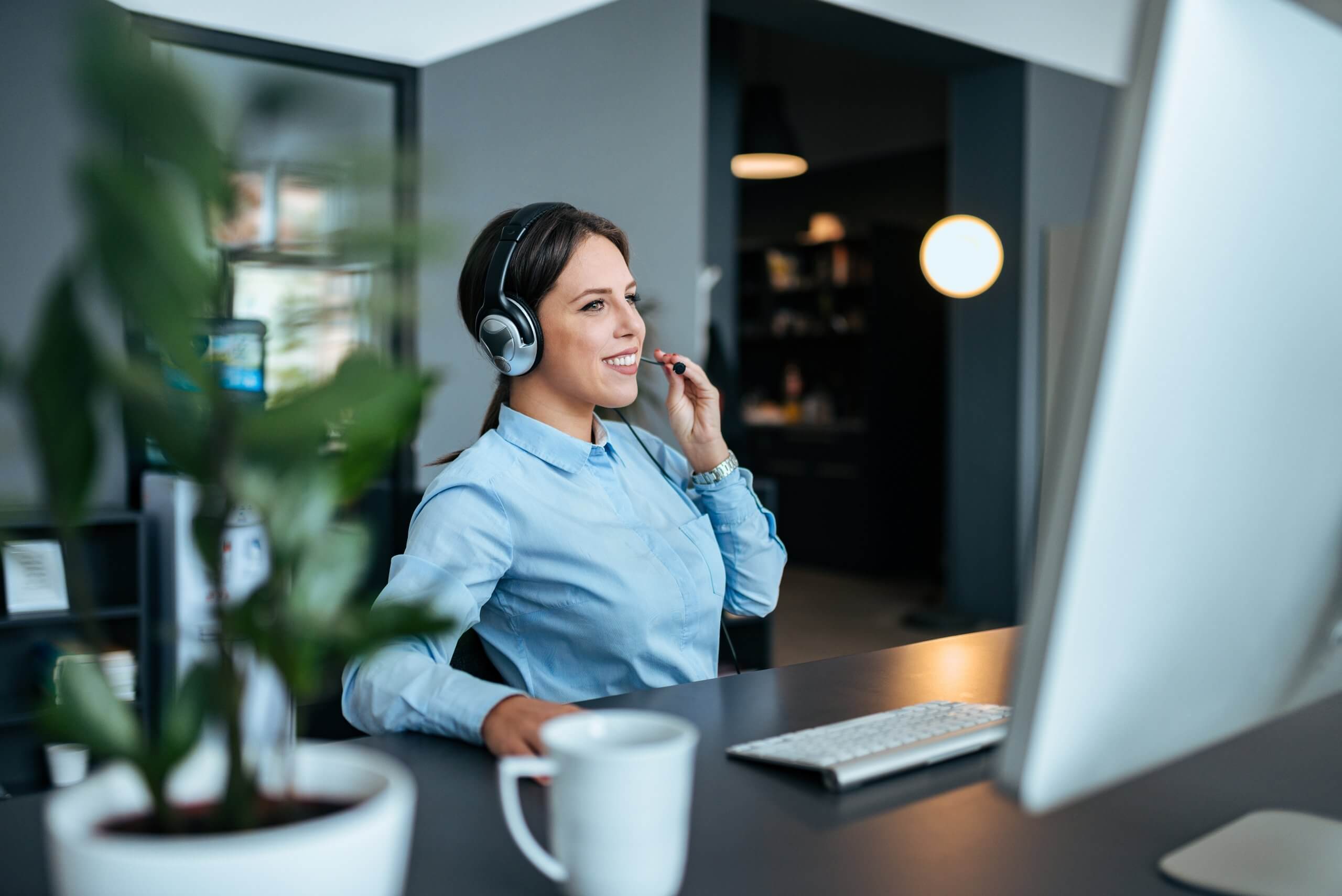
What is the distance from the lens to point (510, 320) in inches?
59.5

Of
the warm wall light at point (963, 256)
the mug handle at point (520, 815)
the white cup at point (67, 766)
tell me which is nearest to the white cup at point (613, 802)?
the mug handle at point (520, 815)

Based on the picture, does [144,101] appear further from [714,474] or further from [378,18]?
[378,18]

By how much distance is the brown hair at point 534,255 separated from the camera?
5.06 ft

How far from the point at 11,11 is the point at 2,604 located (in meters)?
1.70

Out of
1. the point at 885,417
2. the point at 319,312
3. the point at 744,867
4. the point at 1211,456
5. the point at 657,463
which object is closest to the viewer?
the point at 319,312

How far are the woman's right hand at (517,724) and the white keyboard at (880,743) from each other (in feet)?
0.54

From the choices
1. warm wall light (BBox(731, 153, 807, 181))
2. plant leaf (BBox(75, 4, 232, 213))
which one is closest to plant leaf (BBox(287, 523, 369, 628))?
plant leaf (BBox(75, 4, 232, 213))

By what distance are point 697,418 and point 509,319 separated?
13.3 inches

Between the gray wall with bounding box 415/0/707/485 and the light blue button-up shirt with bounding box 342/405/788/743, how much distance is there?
2.16 meters

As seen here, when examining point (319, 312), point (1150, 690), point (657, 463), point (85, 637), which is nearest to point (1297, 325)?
point (1150, 690)

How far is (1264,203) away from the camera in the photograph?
1.58 ft

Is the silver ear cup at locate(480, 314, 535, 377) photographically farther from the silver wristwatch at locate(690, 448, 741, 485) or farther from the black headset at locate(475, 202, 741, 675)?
the silver wristwatch at locate(690, 448, 741, 485)

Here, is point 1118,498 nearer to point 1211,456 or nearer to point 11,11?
point 1211,456

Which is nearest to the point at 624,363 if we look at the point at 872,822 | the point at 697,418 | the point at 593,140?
the point at 697,418
